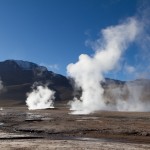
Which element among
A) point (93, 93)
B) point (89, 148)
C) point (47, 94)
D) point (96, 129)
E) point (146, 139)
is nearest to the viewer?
point (89, 148)

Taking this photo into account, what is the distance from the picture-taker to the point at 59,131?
40031mm

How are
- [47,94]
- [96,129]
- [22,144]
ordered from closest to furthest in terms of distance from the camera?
[22,144] < [96,129] < [47,94]

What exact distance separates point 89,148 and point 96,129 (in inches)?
610

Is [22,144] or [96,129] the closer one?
[22,144]

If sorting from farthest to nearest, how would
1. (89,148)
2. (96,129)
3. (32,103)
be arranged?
1. (32,103)
2. (96,129)
3. (89,148)

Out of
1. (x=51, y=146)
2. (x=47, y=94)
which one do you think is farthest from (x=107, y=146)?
(x=47, y=94)

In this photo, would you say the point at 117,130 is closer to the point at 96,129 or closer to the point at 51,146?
the point at 96,129

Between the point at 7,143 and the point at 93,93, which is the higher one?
the point at 93,93

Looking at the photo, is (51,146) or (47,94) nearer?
(51,146)

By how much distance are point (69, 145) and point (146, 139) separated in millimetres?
8999

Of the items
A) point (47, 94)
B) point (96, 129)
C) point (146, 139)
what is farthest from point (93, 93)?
point (146, 139)

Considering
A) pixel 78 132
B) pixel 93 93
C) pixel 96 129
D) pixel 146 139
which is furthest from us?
pixel 93 93

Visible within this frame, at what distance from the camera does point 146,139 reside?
33.6 metres

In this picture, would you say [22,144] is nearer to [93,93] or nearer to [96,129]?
[96,129]
